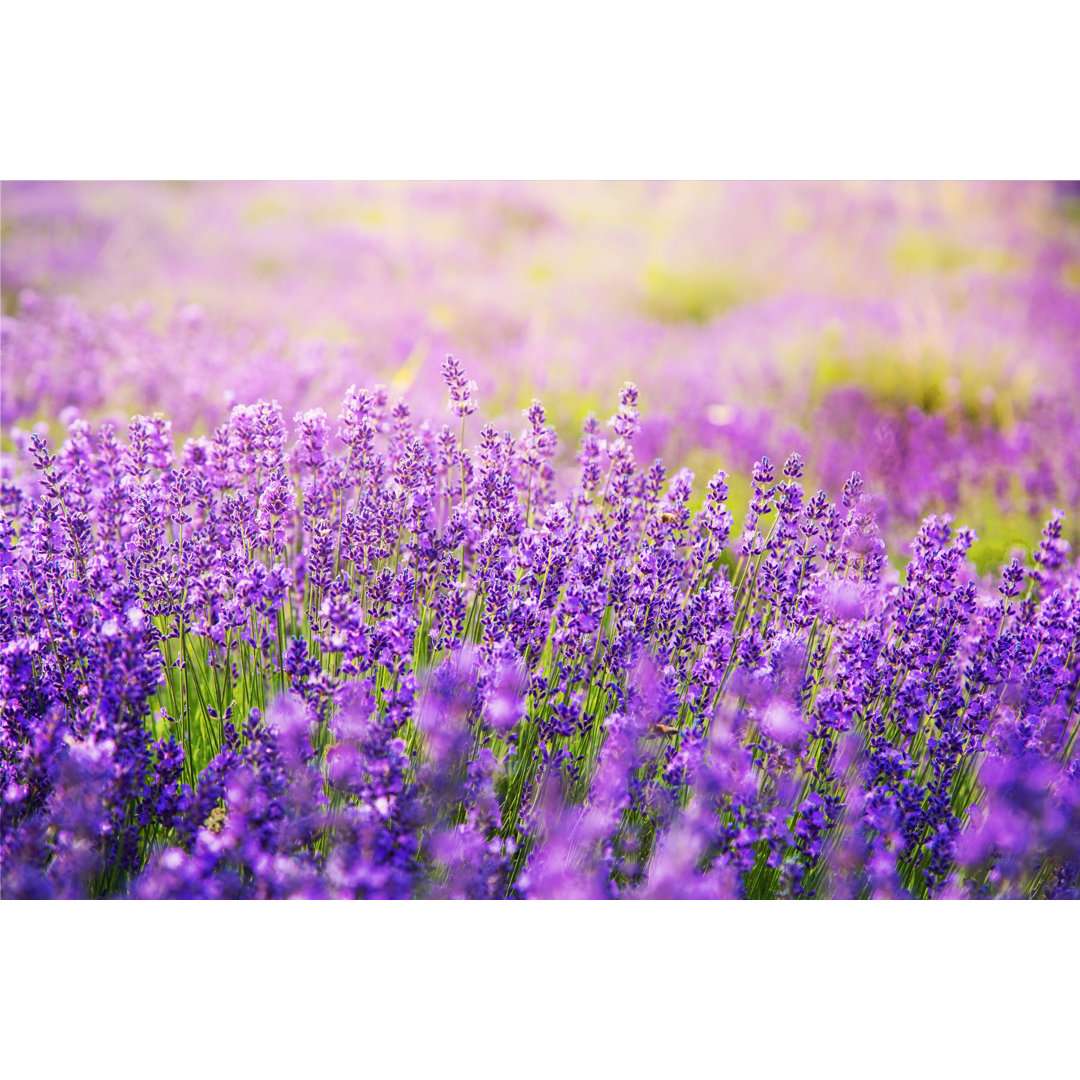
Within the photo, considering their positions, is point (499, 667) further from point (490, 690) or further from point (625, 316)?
point (625, 316)

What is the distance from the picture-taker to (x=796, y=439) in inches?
145

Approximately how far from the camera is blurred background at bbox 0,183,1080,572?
3.38 meters

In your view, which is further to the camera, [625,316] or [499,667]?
[625,316]

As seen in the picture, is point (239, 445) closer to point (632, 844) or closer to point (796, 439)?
point (632, 844)

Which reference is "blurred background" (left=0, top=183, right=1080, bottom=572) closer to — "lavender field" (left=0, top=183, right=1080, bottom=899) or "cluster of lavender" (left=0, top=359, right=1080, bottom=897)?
"lavender field" (left=0, top=183, right=1080, bottom=899)

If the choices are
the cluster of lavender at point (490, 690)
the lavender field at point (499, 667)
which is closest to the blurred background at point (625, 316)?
the lavender field at point (499, 667)

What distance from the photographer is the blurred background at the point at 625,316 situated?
3.38 metres

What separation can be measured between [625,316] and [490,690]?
7.04 ft

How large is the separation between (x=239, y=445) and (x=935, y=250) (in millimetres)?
2777

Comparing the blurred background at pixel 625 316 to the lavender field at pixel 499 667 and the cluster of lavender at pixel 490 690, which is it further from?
the cluster of lavender at pixel 490 690

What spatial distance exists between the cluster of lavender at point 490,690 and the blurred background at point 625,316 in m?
0.91

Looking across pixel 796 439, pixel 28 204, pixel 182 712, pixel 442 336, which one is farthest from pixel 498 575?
pixel 28 204

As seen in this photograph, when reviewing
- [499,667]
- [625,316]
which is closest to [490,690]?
[499,667]

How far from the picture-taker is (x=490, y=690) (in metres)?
2.15
